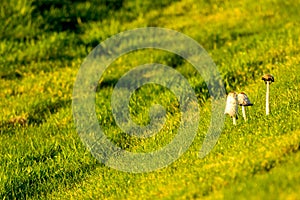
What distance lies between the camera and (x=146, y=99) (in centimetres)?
1082

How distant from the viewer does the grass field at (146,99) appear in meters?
6.24

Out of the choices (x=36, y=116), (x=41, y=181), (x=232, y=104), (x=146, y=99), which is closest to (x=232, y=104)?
(x=232, y=104)

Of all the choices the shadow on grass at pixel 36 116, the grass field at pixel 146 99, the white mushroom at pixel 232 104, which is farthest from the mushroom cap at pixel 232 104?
the shadow on grass at pixel 36 116

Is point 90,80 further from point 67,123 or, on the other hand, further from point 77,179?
point 77,179

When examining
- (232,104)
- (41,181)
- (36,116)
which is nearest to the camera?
(232,104)

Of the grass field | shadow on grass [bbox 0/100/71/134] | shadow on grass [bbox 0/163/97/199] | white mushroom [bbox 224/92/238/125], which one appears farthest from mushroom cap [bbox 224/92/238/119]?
shadow on grass [bbox 0/100/71/134]

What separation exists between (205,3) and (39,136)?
28.8 feet

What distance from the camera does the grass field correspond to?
20.5 ft

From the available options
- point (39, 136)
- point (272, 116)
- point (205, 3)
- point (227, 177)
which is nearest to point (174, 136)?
point (272, 116)

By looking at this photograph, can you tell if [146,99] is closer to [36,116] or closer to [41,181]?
[36,116]

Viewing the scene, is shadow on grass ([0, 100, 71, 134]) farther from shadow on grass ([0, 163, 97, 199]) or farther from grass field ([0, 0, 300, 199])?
shadow on grass ([0, 163, 97, 199])

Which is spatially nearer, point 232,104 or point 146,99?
point 232,104

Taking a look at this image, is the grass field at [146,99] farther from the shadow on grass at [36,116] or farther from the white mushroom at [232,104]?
the white mushroom at [232,104]

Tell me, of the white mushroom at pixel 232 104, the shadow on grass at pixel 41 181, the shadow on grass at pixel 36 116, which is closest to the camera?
the white mushroom at pixel 232 104
